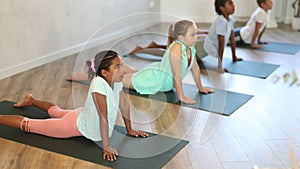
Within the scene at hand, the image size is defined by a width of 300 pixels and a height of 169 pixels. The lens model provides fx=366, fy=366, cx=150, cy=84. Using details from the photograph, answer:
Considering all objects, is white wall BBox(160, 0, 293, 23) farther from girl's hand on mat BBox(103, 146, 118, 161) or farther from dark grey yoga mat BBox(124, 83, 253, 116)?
girl's hand on mat BBox(103, 146, 118, 161)

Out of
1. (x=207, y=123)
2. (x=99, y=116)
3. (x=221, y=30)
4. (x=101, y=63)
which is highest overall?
(x=101, y=63)

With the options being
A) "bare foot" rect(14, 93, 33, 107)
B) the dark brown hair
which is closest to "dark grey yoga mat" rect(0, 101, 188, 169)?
"bare foot" rect(14, 93, 33, 107)

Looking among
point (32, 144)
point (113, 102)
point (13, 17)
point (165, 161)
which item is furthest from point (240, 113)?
point (13, 17)

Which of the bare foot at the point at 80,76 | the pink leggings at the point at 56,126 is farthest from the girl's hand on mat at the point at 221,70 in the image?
the pink leggings at the point at 56,126

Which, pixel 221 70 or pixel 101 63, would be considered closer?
pixel 101 63

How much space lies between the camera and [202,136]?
88.8 inches

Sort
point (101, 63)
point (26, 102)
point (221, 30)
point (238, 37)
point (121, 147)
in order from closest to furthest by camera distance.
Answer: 1. point (101, 63)
2. point (121, 147)
3. point (26, 102)
4. point (221, 30)
5. point (238, 37)

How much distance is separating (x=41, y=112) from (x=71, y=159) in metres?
0.68

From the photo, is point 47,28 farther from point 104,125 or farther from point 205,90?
point 104,125

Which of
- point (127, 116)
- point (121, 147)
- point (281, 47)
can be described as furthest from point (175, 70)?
point (281, 47)

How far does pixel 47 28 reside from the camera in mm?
3670

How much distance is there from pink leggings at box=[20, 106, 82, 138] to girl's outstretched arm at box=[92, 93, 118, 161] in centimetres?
22

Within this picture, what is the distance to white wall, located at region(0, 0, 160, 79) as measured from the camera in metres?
3.25

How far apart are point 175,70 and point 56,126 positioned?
3.29 feet
